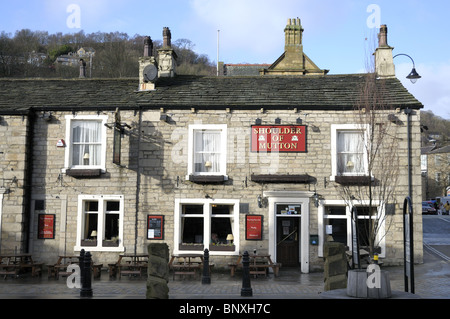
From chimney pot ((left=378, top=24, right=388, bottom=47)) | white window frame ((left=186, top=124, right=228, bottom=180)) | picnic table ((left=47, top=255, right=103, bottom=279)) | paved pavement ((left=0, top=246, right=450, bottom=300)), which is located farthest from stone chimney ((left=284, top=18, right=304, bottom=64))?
picnic table ((left=47, top=255, right=103, bottom=279))

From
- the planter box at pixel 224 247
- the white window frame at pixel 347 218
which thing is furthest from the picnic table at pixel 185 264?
the white window frame at pixel 347 218

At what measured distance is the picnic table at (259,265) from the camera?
Result: 1407cm

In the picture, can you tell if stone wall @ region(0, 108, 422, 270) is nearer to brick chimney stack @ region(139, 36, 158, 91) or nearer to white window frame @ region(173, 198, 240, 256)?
white window frame @ region(173, 198, 240, 256)

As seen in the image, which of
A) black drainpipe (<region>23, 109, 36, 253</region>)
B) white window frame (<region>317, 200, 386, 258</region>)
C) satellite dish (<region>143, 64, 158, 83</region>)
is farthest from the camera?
satellite dish (<region>143, 64, 158, 83</region>)

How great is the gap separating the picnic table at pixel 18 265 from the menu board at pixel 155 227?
3768 millimetres

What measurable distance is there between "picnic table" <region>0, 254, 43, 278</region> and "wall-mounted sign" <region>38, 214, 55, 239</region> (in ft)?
2.98

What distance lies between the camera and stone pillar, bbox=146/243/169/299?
9.82 m

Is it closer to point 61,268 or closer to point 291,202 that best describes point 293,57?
point 291,202

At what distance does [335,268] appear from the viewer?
10.7m

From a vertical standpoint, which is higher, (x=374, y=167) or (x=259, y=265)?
(x=374, y=167)

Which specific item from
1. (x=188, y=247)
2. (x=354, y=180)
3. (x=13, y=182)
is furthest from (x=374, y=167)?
(x=13, y=182)

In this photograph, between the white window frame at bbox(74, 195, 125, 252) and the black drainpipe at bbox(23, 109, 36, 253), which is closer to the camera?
the white window frame at bbox(74, 195, 125, 252)

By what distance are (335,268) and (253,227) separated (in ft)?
17.2

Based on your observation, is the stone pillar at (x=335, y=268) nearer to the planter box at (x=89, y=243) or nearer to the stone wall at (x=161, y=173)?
the stone wall at (x=161, y=173)
